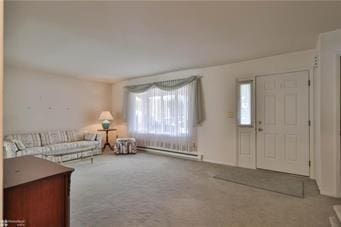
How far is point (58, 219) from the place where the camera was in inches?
58.9

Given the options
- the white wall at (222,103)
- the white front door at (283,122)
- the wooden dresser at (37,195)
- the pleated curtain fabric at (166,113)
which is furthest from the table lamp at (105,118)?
the wooden dresser at (37,195)

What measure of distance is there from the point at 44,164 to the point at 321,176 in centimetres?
363

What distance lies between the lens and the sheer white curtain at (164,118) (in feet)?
17.8

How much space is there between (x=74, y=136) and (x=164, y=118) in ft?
8.62

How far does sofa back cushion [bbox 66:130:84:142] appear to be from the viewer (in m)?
5.77

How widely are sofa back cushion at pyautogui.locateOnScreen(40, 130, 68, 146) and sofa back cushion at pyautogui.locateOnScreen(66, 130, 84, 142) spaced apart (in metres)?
0.11

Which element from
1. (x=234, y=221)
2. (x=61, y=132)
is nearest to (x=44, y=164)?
(x=234, y=221)

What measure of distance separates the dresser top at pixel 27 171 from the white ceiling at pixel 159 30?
1695 mm

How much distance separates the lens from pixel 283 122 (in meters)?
4.12

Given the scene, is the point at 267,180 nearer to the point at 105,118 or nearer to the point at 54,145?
the point at 54,145

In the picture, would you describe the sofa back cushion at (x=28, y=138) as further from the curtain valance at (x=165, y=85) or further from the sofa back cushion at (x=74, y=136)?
the curtain valance at (x=165, y=85)

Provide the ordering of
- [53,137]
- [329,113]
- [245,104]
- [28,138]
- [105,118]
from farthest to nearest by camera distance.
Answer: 1. [105,118]
2. [53,137]
3. [28,138]
4. [245,104]
5. [329,113]

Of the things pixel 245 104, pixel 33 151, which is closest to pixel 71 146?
pixel 33 151

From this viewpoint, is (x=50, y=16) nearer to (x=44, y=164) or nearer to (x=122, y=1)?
(x=122, y=1)
